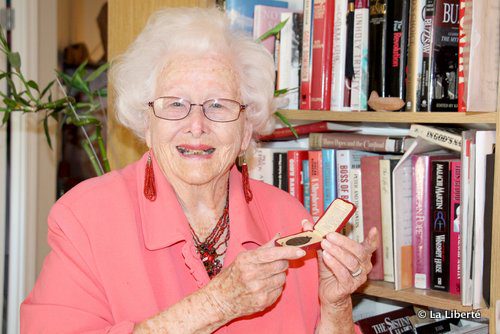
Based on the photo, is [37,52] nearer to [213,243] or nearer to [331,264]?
[213,243]

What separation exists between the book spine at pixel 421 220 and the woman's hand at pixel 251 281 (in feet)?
1.79

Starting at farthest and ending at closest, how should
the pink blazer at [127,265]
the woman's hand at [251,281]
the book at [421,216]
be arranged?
1. the book at [421,216]
2. the pink blazer at [127,265]
3. the woman's hand at [251,281]

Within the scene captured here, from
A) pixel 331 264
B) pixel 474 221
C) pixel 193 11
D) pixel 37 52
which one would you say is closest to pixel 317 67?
pixel 193 11

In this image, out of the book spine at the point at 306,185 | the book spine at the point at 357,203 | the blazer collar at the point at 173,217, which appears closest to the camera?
the blazer collar at the point at 173,217

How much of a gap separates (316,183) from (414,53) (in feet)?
1.52

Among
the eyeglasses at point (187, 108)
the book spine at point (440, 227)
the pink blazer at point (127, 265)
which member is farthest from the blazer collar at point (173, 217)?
the book spine at point (440, 227)

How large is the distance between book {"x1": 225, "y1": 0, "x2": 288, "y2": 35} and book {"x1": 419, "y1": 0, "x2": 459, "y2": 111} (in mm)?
584

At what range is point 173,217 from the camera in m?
1.58

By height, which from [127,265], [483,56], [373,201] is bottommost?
[127,265]

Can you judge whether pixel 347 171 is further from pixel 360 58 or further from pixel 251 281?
pixel 251 281

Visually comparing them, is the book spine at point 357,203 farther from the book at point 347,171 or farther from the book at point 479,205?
the book at point 479,205

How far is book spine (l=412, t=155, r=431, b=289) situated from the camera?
69.4 inches

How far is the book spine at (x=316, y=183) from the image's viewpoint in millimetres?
1962

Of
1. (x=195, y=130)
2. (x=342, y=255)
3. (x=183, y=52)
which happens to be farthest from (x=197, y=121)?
(x=342, y=255)
